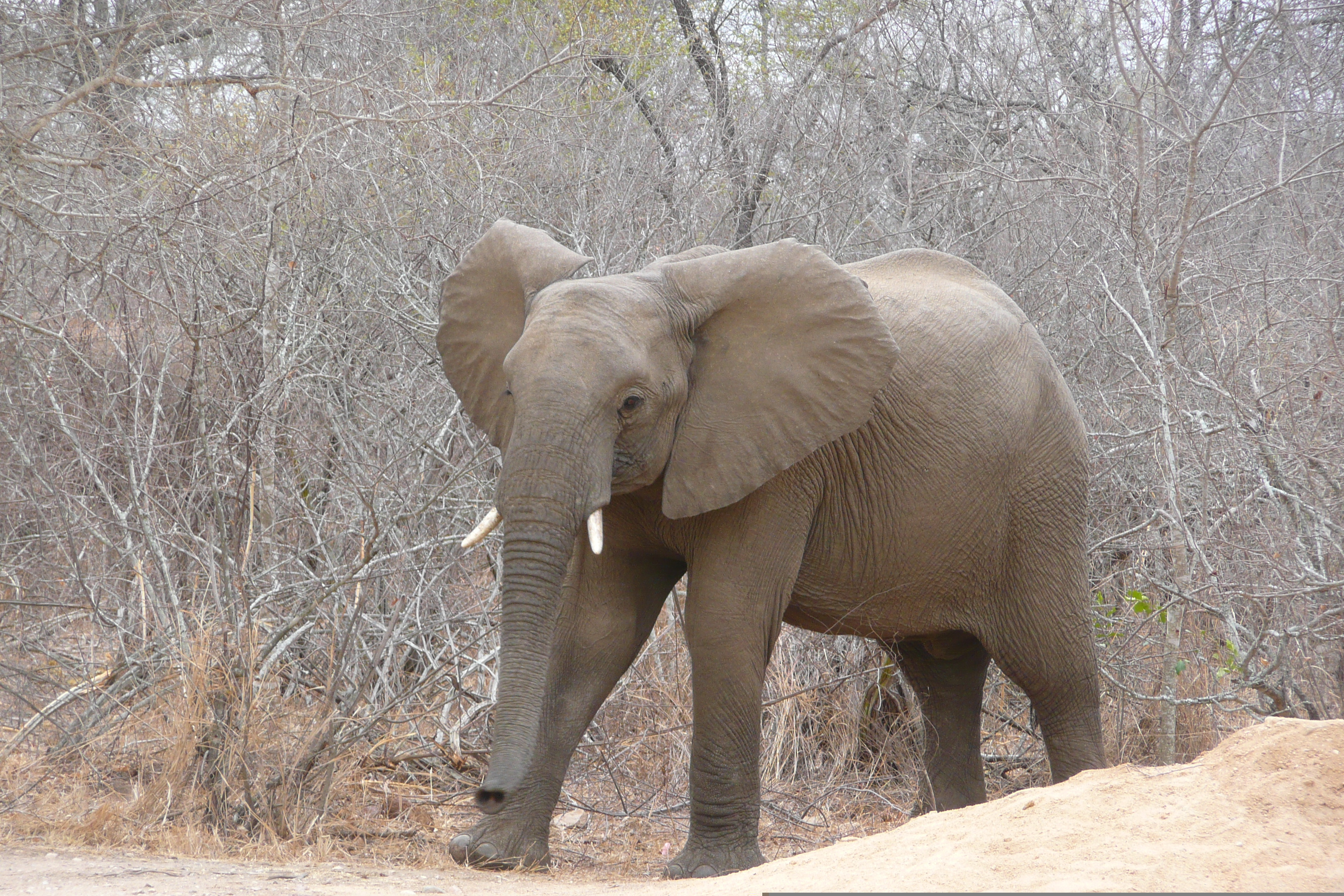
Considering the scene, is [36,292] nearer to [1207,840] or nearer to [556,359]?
[556,359]

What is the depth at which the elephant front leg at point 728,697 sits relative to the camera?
5.28 meters

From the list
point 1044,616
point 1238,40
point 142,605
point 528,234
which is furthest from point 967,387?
point 1238,40

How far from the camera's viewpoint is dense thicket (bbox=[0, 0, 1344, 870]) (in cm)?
575

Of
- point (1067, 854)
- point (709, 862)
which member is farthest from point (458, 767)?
point (1067, 854)

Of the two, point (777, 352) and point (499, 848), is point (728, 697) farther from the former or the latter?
point (777, 352)

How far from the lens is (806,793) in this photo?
7.14 meters

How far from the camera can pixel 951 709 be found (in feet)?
22.3

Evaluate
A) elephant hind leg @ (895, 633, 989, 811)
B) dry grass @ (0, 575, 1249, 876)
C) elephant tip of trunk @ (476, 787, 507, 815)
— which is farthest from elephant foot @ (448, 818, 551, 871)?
elephant hind leg @ (895, 633, 989, 811)

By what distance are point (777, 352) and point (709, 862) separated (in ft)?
6.32

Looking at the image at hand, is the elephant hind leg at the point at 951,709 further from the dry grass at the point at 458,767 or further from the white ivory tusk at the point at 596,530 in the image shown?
the white ivory tusk at the point at 596,530

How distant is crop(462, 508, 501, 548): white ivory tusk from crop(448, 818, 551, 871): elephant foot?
3.68 feet

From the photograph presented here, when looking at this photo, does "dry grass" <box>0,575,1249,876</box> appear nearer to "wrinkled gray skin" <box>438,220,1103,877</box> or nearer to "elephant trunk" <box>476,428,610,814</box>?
"wrinkled gray skin" <box>438,220,1103,877</box>

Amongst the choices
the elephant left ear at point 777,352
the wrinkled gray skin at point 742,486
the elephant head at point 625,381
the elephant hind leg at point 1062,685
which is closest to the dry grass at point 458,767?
the wrinkled gray skin at point 742,486

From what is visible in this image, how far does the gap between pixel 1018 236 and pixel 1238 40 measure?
3.92 m
